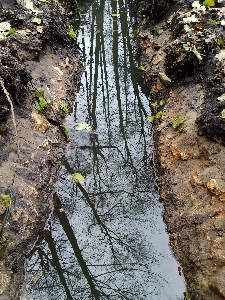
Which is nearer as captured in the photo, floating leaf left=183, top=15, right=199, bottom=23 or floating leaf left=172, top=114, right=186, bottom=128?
floating leaf left=172, top=114, right=186, bottom=128

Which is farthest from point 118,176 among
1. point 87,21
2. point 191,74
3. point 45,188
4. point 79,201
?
point 87,21

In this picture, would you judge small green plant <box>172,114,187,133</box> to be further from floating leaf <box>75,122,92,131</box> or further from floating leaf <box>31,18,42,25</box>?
floating leaf <box>31,18,42,25</box>

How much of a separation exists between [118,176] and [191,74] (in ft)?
9.83

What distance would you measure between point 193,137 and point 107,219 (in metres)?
2.23

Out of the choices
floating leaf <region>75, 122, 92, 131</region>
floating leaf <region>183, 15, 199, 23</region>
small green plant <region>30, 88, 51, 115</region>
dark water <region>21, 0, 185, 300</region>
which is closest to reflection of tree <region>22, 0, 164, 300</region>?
dark water <region>21, 0, 185, 300</region>

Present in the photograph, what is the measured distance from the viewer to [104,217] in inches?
240

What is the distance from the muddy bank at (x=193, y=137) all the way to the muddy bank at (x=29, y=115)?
220 cm

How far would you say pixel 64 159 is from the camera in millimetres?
7301

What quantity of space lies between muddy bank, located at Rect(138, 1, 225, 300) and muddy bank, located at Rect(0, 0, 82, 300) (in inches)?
86.6

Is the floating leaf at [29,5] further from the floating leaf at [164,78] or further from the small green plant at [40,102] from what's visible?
the floating leaf at [164,78]

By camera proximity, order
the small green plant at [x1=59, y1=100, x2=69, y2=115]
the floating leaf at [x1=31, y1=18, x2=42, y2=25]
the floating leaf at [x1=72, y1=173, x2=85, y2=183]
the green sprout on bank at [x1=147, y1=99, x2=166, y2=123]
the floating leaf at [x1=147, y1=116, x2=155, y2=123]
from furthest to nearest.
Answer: the floating leaf at [x1=31, y1=18, x2=42, y2=25] → the small green plant at [x1=59, y1=100, x2=69, y2=115] → the floating leaf at [x1=147, y1=116, x2=155, y2=123] → the green sprout on bank at [x1=147, y1=99, x2=166, y2=123] → the floating leaf at [x1=72, y1=173, x2=85, y2=183]

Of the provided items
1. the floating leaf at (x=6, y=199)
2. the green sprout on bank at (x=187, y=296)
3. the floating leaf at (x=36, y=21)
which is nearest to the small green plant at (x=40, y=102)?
the floating leaf at (x=36, y=21)

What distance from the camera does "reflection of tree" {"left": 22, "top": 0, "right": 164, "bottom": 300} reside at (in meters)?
5.18

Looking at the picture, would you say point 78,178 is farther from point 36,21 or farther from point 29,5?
point 29,5
